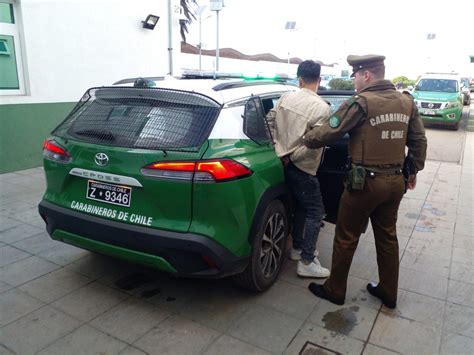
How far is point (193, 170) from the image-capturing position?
8.34 ft

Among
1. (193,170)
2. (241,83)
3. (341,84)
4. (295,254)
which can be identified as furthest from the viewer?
(341,84)

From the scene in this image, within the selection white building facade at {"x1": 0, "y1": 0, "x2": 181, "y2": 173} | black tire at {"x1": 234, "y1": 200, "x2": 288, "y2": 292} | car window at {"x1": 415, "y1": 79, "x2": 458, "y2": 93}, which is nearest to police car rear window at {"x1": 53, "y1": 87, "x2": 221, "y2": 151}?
black tire at {"x1": 234, "y1": 200, "x2": 288, "y2": 292}

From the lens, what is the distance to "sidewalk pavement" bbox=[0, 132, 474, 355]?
2.64 metres

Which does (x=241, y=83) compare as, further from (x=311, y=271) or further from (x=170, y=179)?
(x=311, y=271)

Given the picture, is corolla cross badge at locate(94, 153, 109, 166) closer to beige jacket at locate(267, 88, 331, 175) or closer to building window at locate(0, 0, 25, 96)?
beige jacket at locate(267, 88, 331, 175)

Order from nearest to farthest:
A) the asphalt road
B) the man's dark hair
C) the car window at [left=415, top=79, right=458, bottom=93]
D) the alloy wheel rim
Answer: the alloy wheel rim
the man's dark hair
the asphalt road
the car window at [left=415, top=79, right=458, bottom=93]

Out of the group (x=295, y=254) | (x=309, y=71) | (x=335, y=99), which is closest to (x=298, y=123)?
(x=309, y=71)

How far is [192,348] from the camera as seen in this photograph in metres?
2.59

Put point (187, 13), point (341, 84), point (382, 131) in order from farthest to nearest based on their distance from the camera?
point (187, 13), point (341, 84), point (382, 131)

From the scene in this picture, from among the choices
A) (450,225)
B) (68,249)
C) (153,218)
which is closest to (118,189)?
(153,218)

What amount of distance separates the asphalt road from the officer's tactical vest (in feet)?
22.6

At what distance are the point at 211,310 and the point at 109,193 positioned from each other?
1.13 meters

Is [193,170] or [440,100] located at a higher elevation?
[193,170]

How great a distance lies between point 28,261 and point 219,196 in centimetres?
216
